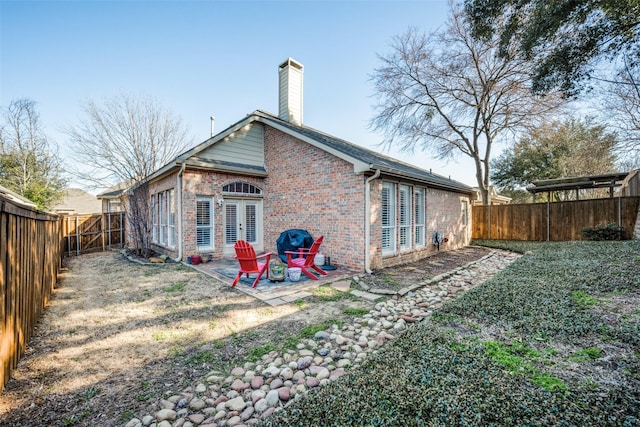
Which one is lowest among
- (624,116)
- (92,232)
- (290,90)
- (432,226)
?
(92,232)

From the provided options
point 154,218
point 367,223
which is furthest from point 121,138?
point 367,223

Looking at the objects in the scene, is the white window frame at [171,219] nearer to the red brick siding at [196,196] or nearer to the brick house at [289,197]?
the brick house at [289,197]

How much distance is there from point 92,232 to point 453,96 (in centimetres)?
2163

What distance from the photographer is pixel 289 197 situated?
9258 millimetres

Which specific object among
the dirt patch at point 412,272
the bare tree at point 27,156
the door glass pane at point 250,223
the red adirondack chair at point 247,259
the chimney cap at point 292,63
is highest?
the chimney cap at point 292,63

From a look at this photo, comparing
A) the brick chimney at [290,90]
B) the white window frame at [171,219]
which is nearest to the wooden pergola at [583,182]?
the brick chimney at [290,90]

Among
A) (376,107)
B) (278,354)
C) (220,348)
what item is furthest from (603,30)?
(376,107)

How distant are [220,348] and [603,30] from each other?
9.43 metres

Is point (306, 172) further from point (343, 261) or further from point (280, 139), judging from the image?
point (343, 261)

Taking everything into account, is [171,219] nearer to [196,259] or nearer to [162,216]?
[162,216]

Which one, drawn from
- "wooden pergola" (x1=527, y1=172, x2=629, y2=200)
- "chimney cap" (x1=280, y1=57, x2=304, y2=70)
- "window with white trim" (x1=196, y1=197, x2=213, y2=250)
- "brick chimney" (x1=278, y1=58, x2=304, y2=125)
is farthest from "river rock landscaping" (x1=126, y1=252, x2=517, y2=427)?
"wooden pergola" (x1=527, y1=172, x2=629, y2=200)

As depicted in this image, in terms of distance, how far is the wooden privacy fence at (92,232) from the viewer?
39.4 feet

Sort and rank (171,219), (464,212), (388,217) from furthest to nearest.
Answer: (464,212), (171,219), (388,217)

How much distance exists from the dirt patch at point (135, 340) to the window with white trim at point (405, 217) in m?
2.46
